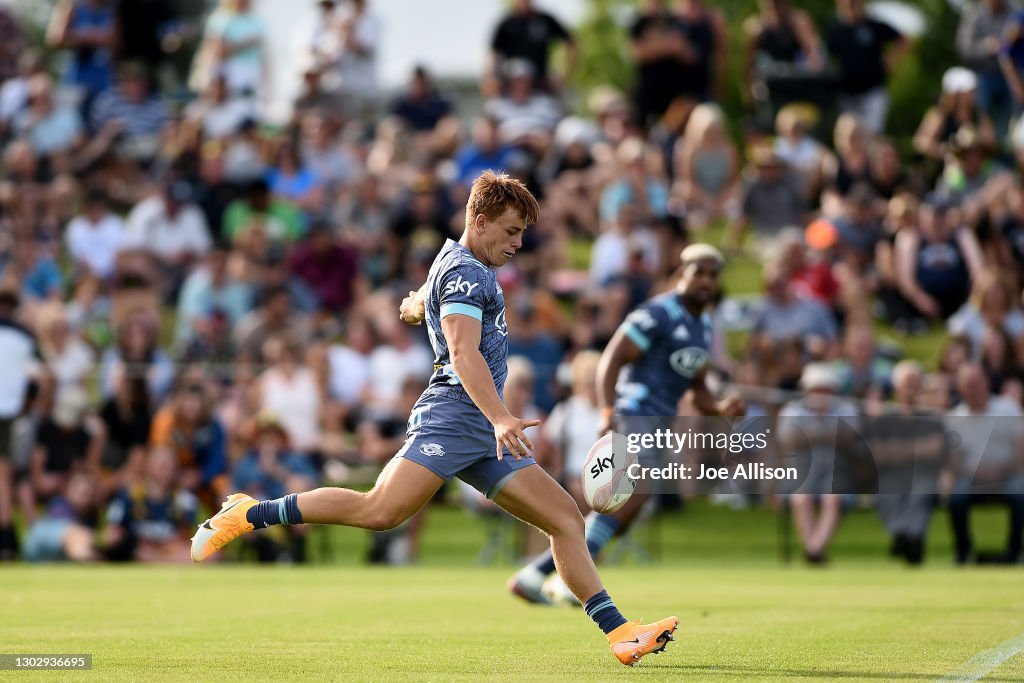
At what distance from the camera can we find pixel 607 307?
61.1 ft

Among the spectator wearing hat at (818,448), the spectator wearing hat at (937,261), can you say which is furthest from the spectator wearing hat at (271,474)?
the spectator wearing hat at (937,261)

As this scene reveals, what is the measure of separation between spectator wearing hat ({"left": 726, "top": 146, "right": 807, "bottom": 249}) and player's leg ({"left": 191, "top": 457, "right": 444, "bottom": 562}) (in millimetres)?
15034

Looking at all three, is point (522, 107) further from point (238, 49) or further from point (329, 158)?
point (238, 49)

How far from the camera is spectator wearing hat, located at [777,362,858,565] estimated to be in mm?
15453

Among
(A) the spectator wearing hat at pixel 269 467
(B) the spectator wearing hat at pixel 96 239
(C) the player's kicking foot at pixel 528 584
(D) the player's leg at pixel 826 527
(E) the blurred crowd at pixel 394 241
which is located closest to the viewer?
(C) the player's kicking foot at pixel 528 584

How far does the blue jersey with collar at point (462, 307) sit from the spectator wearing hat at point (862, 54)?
16.3 meters

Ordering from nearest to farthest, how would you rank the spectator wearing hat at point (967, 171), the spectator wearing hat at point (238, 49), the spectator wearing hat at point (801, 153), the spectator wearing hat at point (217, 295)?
the spectator wearing hat at point (217, 295) → the spectator wearing hat at point (967, 171) → the spectator wearing hat at point (801, 153) → the spectator wearing hat at point (238, 49)

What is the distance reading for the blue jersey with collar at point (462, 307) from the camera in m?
7.56

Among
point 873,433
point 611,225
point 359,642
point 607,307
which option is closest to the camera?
point 359,642

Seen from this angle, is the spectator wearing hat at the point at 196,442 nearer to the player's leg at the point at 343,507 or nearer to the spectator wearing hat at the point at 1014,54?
the player's leg at the point at 343,507

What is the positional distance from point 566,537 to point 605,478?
3.34ft

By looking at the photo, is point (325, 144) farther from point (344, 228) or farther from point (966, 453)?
point (966, 453)

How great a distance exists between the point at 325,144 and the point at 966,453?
35.4 feet

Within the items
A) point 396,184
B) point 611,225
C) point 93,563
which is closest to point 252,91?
point 396,184
